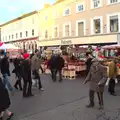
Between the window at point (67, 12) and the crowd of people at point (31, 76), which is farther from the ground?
the window at point (67, 12)

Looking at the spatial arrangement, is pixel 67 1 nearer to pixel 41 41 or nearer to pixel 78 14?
pixel 78 14

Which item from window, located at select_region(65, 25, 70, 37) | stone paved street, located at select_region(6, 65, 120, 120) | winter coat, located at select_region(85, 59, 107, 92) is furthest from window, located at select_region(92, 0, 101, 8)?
winter coat, located at select_region(85, 59, 107, 92)

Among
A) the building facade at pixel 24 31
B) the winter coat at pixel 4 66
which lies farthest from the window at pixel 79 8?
the winter coat at pixel 4 66

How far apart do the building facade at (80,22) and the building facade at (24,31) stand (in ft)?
9.23

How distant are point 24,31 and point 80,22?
62.8ft

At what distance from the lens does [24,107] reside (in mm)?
8492

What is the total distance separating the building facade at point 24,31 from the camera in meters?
46.6

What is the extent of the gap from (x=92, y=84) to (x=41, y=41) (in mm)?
36072

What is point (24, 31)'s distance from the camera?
169ft

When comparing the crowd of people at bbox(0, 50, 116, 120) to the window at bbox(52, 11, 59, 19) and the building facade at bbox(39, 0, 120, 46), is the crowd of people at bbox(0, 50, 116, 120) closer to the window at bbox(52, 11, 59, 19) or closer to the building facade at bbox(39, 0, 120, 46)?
the building facade at bbox(39, 0, 120, 46)

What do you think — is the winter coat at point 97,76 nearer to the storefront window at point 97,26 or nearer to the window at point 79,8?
the storefront window at point 97,26

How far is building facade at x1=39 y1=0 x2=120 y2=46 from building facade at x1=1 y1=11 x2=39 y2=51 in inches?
111

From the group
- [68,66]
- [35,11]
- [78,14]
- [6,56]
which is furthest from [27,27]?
[6,56]

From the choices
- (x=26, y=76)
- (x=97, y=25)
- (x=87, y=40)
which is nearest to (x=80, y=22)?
(x=87, y=40)
